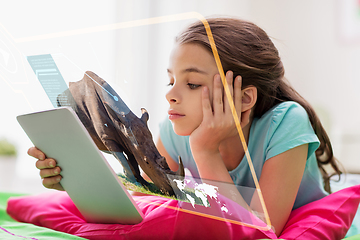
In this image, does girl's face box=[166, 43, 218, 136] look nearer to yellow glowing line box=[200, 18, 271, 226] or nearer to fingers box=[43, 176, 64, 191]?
yellow glowing line box=[200, 18, 271, 226]

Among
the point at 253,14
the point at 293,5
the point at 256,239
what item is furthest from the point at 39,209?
the point at 293,5

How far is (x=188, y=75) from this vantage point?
428 mm

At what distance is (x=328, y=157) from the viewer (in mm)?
850

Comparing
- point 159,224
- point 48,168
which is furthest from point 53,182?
point 159,224

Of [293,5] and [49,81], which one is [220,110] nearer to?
[49,81]

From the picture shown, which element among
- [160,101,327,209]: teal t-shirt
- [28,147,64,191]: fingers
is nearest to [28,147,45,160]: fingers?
[28,147,64,191]: fingers

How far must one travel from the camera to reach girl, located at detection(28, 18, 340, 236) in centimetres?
43

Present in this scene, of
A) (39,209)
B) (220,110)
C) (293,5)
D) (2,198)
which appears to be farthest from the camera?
(293,5)

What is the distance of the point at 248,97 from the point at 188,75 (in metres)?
0.14

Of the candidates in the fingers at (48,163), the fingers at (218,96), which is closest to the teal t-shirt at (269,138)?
the fingers at (218,96)

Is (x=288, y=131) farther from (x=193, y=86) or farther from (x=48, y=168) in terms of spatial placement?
(x=48, y=168)

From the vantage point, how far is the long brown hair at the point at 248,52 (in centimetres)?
44

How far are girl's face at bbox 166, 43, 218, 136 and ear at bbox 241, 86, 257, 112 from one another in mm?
83

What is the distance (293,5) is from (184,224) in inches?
32.7
